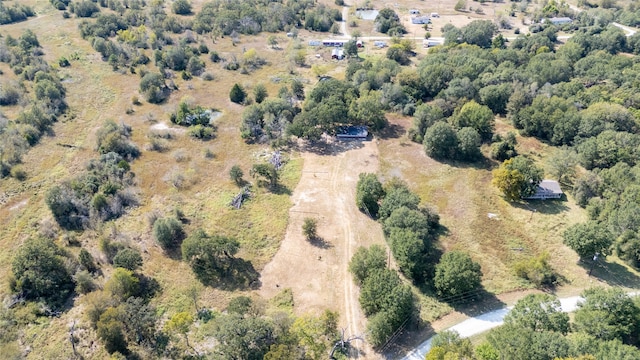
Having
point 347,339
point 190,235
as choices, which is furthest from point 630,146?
point 190,235

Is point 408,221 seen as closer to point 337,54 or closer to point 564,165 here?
point 564,165

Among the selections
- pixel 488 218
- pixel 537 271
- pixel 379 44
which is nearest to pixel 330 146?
pixel 488 218

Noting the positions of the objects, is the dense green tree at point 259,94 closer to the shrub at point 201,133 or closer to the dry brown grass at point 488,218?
the shrub at point 201,133

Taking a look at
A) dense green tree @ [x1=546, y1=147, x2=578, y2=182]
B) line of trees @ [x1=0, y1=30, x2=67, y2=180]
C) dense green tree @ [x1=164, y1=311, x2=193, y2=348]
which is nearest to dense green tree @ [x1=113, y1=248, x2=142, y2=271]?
dense green tree @ [x1=164, y1=311, x2=193, y2=348]

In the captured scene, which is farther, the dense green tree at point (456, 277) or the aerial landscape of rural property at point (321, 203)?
the dense green tree at point (456, 277)

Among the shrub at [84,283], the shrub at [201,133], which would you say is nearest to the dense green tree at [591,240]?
the shrub at [84,283]

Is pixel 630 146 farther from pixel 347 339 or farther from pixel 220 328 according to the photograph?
pixel 220 328
